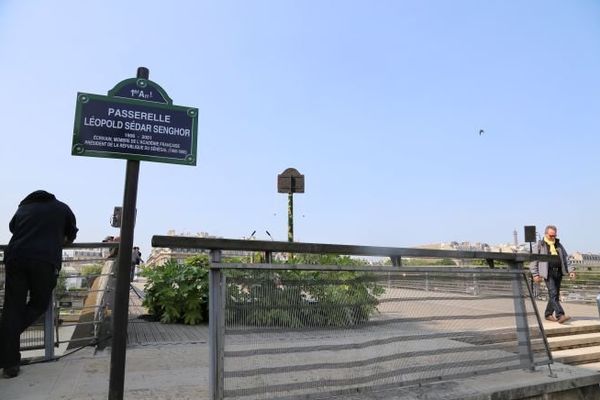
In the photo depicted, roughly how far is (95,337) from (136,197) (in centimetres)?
272

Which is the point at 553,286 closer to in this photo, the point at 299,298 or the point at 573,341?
the point at 573,341

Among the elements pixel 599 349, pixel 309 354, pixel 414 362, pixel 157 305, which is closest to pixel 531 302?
pixel 414 362

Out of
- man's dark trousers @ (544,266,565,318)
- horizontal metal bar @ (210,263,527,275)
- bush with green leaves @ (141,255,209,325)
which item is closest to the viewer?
horizontal metal bar @ (210,263,527,275)

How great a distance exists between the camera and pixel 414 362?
160 inches

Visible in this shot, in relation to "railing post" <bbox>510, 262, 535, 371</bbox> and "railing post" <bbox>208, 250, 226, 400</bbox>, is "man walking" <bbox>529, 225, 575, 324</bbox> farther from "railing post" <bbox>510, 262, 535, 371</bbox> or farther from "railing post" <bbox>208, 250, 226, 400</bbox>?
"railing post" <bbox>208, 250, 226, 400</bbox>

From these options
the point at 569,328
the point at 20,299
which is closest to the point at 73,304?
the point at 20,299

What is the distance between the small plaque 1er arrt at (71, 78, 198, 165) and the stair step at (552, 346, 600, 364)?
5.52 metres

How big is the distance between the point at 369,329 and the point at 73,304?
3609mm

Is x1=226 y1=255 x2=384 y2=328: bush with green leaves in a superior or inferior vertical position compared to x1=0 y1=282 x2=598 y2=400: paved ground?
superior

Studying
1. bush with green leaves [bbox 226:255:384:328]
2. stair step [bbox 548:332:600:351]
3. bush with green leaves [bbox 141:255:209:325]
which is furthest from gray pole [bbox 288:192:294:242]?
bush with green leaves [bbox 226:255:384:328]

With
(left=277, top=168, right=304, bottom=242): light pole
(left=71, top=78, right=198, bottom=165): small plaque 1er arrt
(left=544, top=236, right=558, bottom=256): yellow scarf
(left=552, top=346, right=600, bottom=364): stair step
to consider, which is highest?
(left=277, top=168, right=304, bottom=242): light pole

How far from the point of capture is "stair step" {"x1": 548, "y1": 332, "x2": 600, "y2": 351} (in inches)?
267

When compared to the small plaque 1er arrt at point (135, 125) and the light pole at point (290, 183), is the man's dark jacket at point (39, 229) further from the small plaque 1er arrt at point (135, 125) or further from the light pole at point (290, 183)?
the light pole at point (290, 183)

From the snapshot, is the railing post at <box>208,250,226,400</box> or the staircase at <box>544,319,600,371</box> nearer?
the railing post at <box>208,250,226,400</box>
